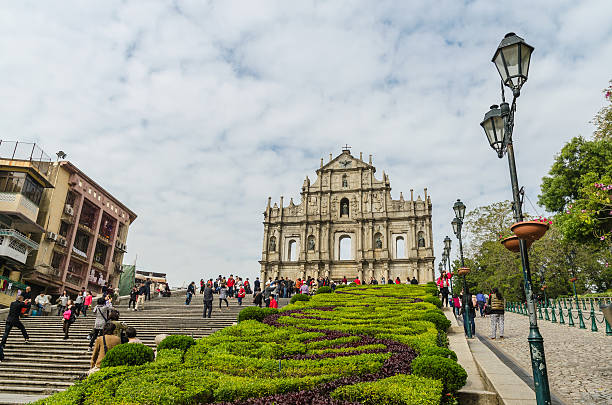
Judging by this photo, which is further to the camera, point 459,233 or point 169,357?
point 459,233

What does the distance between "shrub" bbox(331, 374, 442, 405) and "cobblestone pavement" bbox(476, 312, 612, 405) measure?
2.89 meters

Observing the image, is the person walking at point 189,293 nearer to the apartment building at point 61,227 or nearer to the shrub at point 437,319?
the apartment building at point 61,227

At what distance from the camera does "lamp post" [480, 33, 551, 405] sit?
4.91m

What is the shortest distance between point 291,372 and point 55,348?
9.04 metres

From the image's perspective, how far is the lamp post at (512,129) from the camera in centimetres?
491

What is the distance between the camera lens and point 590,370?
835 cm

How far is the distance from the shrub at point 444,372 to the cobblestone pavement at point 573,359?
88.2 inches

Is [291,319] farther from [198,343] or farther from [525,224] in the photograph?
[525,224]

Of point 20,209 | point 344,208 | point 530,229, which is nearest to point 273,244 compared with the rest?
point 344,208

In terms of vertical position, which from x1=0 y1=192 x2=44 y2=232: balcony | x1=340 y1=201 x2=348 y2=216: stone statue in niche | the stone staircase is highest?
x1=340 y1=201 x2=348 y2=216: stone statue in niche

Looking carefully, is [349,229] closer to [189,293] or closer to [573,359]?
[189,293]

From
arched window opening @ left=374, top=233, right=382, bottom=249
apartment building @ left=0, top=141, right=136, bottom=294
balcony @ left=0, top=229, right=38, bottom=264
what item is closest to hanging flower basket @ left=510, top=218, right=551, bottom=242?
balcony @ left=0, top=229, right=38, bottom=264

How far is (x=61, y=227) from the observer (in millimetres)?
31047

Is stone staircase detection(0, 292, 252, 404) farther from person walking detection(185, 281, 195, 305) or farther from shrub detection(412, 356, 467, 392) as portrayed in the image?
shrub detection(412, 356, 467, 392)
